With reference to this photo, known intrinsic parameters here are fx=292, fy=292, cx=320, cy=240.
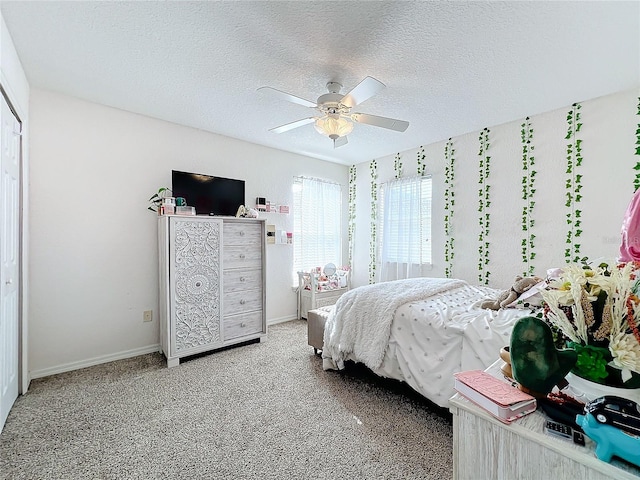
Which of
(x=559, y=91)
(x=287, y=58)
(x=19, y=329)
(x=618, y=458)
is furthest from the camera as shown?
(x=559, y=91)

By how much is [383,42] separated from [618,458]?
220 centimetres

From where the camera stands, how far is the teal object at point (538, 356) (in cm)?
80

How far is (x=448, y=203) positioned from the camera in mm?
3785

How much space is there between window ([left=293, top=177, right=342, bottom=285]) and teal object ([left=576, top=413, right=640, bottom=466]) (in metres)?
3.84

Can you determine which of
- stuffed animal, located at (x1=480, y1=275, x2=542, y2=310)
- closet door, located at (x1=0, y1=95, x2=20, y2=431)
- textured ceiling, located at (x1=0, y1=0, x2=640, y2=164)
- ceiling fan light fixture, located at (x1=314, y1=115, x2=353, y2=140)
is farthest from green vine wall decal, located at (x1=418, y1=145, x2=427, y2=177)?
closet door, located at (x1=0, y1=95, x2=20, y2=431)

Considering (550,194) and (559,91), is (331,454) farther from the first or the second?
(559,91)

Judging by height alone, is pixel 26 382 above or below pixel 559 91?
below

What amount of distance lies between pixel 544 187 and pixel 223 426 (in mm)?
3608

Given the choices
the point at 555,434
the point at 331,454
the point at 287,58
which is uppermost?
the point at 287,58

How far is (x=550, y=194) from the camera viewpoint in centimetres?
298

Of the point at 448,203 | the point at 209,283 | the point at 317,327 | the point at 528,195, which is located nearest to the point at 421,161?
the point at 448,203

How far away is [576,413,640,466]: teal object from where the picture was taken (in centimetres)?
62

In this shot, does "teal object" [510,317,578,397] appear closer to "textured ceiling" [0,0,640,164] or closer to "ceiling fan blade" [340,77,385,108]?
"ceiling fan blade" [340,77,385,108]

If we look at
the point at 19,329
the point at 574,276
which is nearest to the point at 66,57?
the point at 19,329
